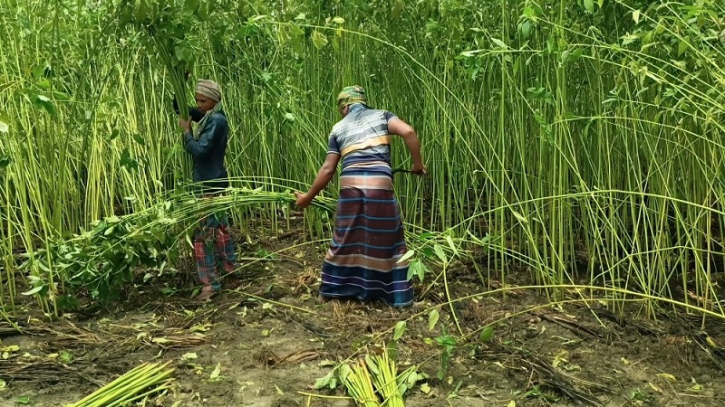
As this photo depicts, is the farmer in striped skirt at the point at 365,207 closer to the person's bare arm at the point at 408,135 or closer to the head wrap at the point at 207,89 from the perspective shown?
the person's bare arm at the point at 408,135

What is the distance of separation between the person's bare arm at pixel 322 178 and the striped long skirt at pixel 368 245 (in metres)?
0.09

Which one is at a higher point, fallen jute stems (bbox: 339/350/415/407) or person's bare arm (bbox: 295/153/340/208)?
person's bare arm (bbox: 295/153/340/208)

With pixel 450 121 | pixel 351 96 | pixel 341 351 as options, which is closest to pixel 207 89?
pixel 351 96

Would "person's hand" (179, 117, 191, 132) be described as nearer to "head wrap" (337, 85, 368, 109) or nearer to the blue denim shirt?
the blue denim shirt

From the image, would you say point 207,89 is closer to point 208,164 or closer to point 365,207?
point 208,164

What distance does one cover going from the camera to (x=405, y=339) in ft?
9.16

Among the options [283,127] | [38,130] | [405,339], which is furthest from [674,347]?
[38,130]

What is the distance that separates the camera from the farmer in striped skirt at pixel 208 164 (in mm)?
3174

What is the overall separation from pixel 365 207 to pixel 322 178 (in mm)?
258

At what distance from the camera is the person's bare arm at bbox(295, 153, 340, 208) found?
306 centimetres

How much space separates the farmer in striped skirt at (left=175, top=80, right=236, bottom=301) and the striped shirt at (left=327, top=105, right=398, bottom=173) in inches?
25.3

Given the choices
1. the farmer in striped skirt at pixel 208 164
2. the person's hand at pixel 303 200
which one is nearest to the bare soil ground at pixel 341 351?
the farmer in striped skirt at pixel 208 164

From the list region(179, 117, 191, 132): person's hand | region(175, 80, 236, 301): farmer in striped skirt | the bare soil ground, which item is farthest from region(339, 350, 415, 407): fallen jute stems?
region(179, 117, 191, 132): person's hand

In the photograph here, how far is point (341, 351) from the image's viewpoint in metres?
2.69
